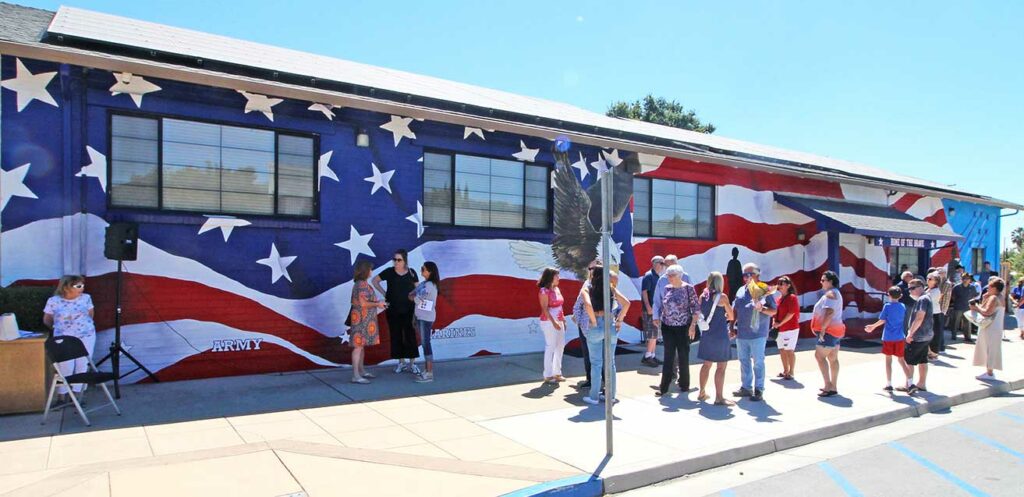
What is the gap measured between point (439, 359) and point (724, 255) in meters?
7.59

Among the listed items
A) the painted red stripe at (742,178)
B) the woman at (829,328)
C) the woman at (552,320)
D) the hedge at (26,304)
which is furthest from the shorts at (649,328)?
the hedge at (26,304)

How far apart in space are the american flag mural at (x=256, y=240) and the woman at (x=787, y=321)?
3.79m

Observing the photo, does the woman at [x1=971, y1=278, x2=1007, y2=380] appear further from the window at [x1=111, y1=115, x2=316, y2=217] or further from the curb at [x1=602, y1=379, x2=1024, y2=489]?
the window at [x1=111, y1=115, x2=316, y2=217]

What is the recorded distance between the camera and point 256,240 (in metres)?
8.76

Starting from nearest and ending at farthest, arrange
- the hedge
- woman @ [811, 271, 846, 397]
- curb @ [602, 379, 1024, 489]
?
curb @ [602, 379, 1024, 489] → the hedge → woman @ [811, 271, 846, 397]

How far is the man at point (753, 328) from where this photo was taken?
7.98 meters

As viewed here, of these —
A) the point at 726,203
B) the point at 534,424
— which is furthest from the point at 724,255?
the point at 534,424

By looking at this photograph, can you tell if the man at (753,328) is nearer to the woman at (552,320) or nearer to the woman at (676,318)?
the woman at (676,318)

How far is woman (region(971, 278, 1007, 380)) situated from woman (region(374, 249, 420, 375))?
8.85 metres

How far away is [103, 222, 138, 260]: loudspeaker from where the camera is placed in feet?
23.5

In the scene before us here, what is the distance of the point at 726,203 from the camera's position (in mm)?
14305

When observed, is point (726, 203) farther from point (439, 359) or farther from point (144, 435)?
point (144, 435)

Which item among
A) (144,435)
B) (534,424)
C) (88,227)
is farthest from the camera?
(88,227)

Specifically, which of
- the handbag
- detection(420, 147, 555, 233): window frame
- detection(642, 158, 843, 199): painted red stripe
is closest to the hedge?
detection(420, 147, 555, 233): window frame
